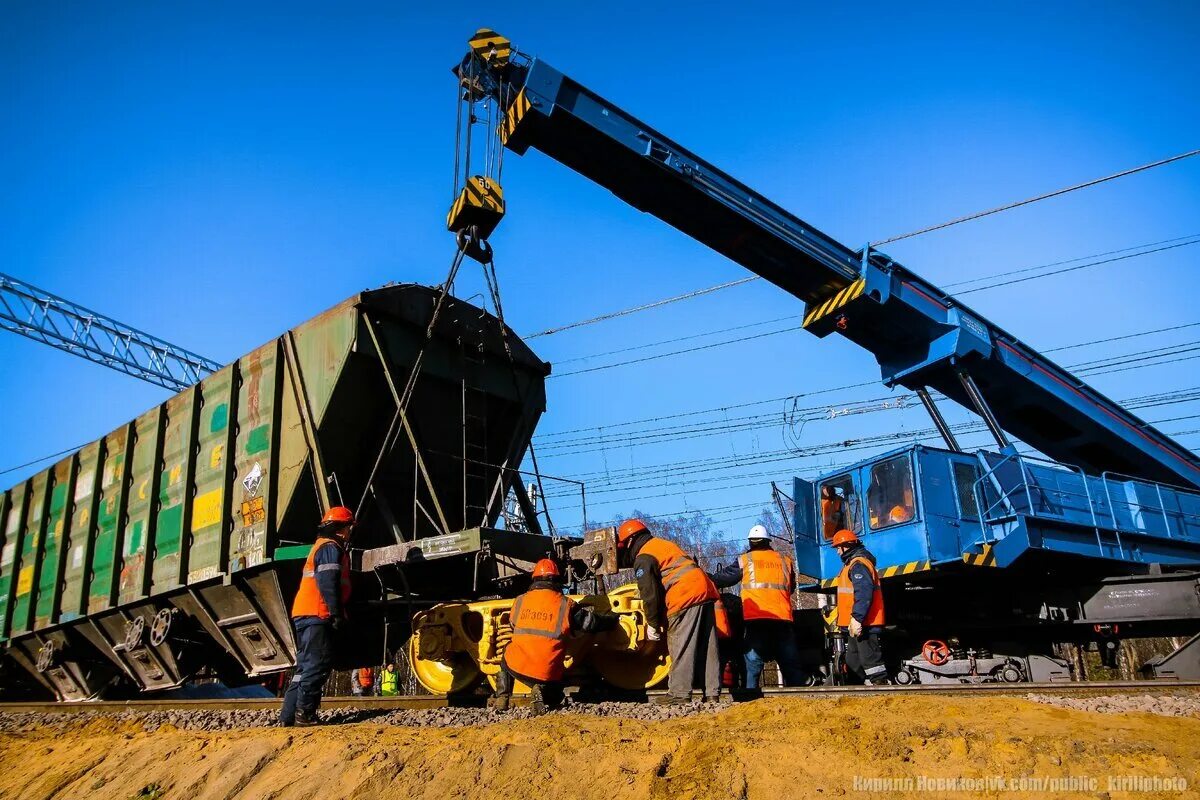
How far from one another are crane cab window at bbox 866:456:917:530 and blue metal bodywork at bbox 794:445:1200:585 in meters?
0.04

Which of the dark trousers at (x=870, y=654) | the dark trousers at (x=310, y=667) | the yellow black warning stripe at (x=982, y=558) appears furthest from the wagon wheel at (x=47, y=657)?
the yellow black warning stripe at (x=982, y=558)

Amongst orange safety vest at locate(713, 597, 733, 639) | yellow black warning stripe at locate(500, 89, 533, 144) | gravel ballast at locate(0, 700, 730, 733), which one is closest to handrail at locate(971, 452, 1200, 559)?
orange safety vest at locate(713, 597, 733, 639)

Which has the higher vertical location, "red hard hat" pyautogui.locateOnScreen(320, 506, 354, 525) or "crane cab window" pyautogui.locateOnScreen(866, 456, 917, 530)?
"crane cab window" pyautogui.locateOnScreen(866, 456, 917, 530)

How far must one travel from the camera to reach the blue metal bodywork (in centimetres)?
813

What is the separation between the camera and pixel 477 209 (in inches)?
292

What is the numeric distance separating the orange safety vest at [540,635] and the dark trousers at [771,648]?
1.77 m

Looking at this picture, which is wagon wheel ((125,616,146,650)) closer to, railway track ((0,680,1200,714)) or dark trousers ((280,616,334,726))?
railway track ((0,680,1200,714))

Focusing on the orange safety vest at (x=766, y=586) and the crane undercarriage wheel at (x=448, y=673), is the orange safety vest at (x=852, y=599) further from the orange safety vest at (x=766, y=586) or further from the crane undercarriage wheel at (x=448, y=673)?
the crane undercarriage wheel at (x=448, y=673)

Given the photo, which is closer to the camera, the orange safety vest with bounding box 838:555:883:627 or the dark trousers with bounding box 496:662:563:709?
the dark trousers with bounding box 496:662:563:709

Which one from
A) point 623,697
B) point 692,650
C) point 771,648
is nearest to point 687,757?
point 692,650

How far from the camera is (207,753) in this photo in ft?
15.2

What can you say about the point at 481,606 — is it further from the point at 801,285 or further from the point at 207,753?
the point at 801,285

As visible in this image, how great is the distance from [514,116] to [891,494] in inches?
231

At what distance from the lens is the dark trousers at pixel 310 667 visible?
535cm
